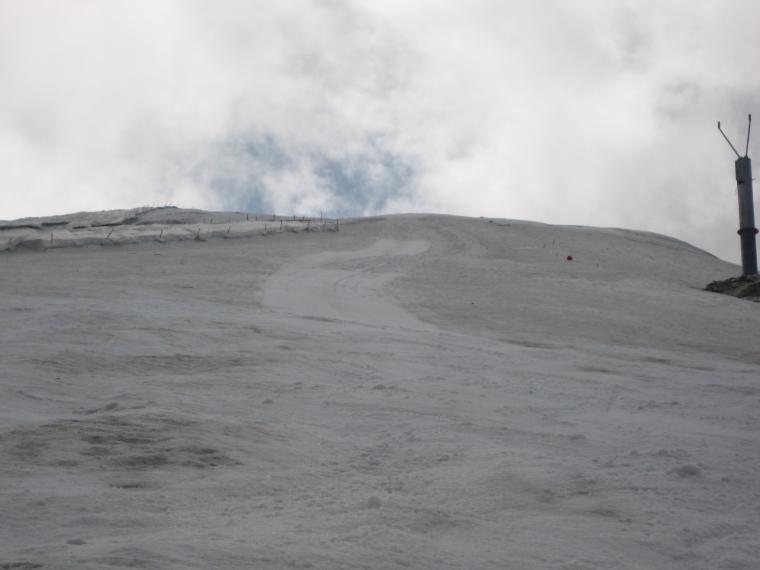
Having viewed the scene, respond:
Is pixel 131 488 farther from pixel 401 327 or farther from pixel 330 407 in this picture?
pixel 401 327

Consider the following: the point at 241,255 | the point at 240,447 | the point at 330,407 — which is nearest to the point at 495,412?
the point at 330,407

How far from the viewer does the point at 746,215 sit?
91.2 ft

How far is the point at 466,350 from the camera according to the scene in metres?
12.1

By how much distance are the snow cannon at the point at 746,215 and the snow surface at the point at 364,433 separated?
426 inches

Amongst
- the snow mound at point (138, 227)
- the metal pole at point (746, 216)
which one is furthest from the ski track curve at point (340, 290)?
the metal pole at point (746, 216)

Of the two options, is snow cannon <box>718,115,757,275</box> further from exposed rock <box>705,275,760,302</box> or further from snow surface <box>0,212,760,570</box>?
snow surface <box>0,212,760,570</box>

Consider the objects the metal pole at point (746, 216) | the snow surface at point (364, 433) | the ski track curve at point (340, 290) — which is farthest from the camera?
the metal pole at point (746, 216)

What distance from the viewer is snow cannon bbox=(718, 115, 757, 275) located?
89.8 ft

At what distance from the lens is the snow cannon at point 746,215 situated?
27375 millimetres

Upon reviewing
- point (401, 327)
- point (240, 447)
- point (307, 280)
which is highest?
point (307, 280)

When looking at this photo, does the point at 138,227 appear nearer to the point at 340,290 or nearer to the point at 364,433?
the point at 340,290

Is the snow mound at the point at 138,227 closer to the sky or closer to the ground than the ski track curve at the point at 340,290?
closer to the sky

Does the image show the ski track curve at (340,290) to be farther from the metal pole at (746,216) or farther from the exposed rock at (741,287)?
the metal pole at (746,216)

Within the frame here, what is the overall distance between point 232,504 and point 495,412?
3573 millimetres
